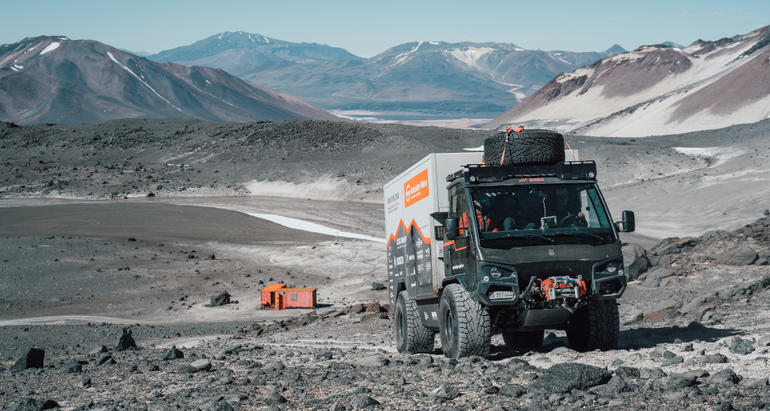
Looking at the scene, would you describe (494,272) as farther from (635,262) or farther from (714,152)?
(714,152)

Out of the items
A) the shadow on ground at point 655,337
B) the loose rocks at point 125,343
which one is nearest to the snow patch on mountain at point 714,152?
the shadow on ground at point 655,337

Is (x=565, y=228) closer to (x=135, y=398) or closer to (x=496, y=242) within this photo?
(x=496, y=242)

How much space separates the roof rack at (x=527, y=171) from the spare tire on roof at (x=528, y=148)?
4.3 inches

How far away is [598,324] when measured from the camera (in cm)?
1160

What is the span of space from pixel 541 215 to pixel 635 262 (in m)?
15.0

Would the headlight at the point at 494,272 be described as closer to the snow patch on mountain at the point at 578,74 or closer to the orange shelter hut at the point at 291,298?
the orange shelter hut at the point at 291,298

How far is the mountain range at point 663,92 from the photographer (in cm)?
11362

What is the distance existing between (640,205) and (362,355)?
40.8 meters

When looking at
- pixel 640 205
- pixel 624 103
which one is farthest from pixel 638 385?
pixel 624 103

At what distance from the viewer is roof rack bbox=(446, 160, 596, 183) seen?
11531 millimetres

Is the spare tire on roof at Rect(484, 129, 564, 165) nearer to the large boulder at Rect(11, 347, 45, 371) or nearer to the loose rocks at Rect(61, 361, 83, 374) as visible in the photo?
the loose rocks at Rect(61, 361, 83, 374)

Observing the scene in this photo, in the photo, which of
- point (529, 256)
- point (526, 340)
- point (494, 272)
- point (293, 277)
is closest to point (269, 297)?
point (293, 277)

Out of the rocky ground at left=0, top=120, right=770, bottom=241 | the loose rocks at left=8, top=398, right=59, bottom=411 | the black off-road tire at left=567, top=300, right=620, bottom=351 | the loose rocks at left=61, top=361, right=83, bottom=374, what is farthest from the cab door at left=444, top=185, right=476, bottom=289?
the rocky ground at left=0, top=120, right=770, bottom=241

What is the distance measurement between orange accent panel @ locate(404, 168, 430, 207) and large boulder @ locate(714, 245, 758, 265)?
12800 mm
